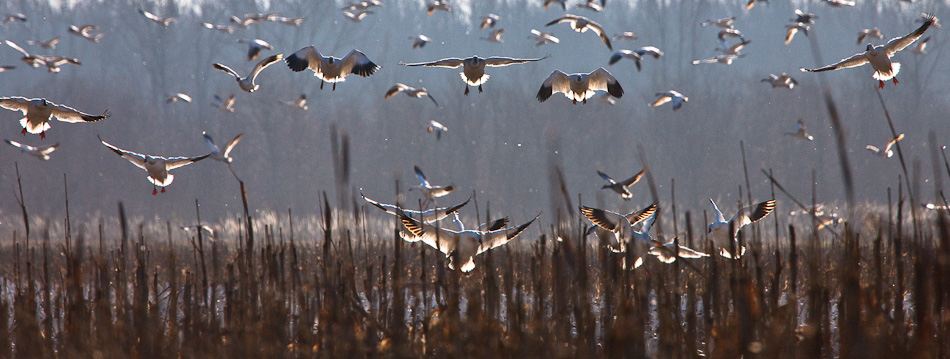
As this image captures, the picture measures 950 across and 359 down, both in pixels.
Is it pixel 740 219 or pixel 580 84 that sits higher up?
pixel 580 84

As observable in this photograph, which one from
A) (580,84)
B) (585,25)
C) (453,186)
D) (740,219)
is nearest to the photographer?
(740,219)

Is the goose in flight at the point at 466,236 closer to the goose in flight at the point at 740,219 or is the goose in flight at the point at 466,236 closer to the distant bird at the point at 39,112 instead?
the goose in flight at the point at 740,219

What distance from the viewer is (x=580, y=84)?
22.0ft

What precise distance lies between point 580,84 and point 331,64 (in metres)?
2.35

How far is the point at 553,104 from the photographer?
35000 millimetres

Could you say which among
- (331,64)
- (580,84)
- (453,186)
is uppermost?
(331,64)

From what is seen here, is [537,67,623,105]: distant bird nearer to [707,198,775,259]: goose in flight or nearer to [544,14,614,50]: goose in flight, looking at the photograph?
[707,198,775,259]: goose in flight

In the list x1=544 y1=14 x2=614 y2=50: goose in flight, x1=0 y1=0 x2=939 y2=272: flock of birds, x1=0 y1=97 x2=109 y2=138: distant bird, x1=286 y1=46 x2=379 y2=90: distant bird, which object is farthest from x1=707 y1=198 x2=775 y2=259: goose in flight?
x1=544 y1=14 x2=614 y2=50: goose in flight

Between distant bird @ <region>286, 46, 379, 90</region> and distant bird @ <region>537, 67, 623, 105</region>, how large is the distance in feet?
5.25

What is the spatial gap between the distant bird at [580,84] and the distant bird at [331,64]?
160cm

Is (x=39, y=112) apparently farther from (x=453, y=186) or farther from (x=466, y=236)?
(x=466, y=236)

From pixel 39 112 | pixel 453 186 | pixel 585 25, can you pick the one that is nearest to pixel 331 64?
pixel 453 186

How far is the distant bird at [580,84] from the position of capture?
6602 mm

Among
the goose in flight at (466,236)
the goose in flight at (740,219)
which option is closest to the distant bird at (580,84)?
the goose in flight at (740,219)
